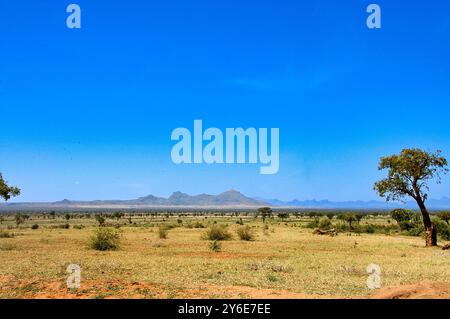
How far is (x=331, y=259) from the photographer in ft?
89.9

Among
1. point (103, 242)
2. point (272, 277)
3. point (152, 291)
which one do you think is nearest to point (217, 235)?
point (103, 242)

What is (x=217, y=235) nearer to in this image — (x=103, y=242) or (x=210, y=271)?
(x=103, y=242)

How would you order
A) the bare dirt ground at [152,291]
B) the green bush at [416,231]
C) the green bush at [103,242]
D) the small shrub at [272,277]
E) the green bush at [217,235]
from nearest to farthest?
the bare dirt ground at [152,291] < the small shrub at [272,277] < the green bush at [103,242] < the green bush at [217,235] < the green bush at [416,231]

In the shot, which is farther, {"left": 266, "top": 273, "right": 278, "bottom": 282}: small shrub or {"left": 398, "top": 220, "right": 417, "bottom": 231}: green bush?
{"left": 398, "top": 220, "right": 417, "bottom": 231}: green bush

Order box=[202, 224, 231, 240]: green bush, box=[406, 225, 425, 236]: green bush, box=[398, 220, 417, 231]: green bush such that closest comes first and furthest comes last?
1. box=[202, 224, 231, 240]: green bush
2. box=[406, 225, 425, 236]: green bush
3. box=[398, 220, 417, 231]: green bush

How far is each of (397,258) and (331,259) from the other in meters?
4.29

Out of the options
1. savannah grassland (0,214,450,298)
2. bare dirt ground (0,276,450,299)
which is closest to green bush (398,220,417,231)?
savannah grassland (0,214,450,298)

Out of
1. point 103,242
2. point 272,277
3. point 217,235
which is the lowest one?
point 217,235

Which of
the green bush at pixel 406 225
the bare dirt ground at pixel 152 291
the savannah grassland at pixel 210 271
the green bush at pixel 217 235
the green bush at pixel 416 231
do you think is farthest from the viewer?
the green bush at pixel 406 225

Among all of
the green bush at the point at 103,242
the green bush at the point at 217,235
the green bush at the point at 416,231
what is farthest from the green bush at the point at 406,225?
the green bush at the point at 103,242

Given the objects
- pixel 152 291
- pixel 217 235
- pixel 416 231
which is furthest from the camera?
pixel 416 231

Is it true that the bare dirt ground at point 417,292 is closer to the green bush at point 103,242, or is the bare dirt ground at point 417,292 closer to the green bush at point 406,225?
the green bush at point 103,242

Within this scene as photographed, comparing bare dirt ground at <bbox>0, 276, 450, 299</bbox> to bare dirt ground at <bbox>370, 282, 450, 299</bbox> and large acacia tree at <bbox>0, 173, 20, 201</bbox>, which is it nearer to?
bare dirt ground at <bbox>370, 282, 450, 299</bbox>
